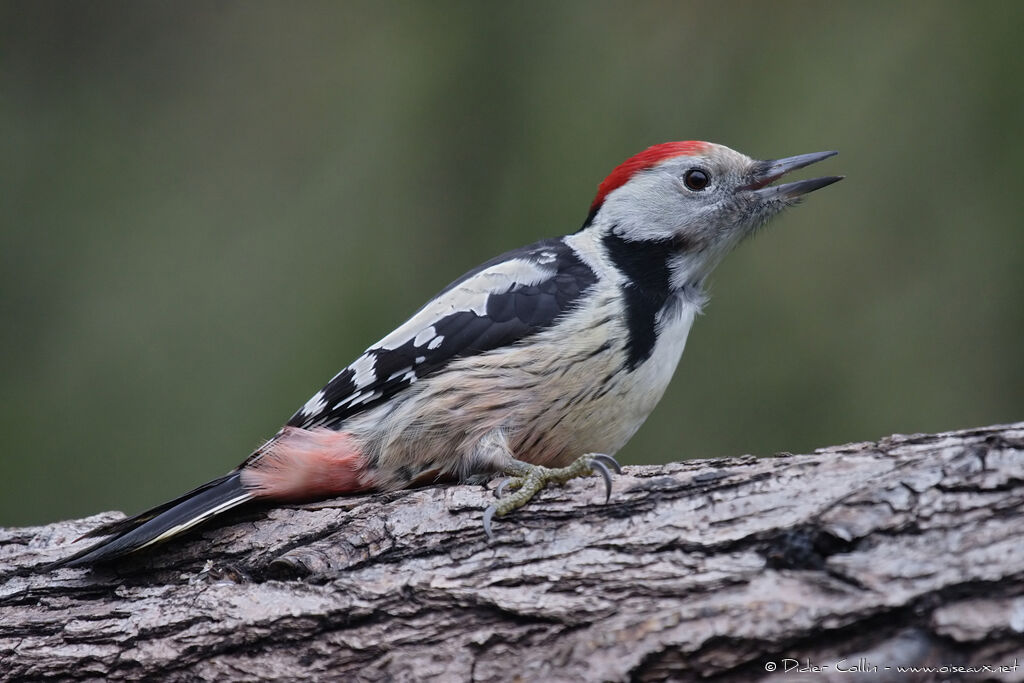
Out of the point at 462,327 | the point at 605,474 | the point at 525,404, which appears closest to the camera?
the point at 605,474

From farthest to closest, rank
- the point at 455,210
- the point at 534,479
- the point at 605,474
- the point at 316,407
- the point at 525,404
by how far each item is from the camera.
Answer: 1. the point at 455,210
2. the point at 316,407
3. the point at 525,404
4. the point at 534,479
5. the point at 605,474

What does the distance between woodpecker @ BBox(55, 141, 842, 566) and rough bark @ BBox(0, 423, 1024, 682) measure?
0.11 metres

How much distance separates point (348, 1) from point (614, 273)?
3.35 m

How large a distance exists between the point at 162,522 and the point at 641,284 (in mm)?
1536

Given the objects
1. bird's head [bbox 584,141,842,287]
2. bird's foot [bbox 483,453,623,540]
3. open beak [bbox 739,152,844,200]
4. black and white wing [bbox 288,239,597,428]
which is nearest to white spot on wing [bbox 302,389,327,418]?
black and white wing [bbox 288,239,597,428]

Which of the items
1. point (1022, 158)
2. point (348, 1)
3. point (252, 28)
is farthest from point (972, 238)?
point (252, 28)

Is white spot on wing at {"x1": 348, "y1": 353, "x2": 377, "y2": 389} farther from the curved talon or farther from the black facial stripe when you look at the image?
the black facial stripe

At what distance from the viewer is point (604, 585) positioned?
85.8 inches

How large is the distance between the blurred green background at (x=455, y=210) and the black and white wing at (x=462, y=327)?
5.86ft

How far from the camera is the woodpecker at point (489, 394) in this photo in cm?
280

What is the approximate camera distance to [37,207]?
551 cm

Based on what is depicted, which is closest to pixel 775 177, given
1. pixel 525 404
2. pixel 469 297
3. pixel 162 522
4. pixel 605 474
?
pixel 469 297

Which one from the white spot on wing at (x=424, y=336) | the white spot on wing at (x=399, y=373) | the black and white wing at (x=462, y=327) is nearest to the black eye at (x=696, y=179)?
the black and white wing at (x=462, y=327)

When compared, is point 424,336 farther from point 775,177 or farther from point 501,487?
point 775,177
